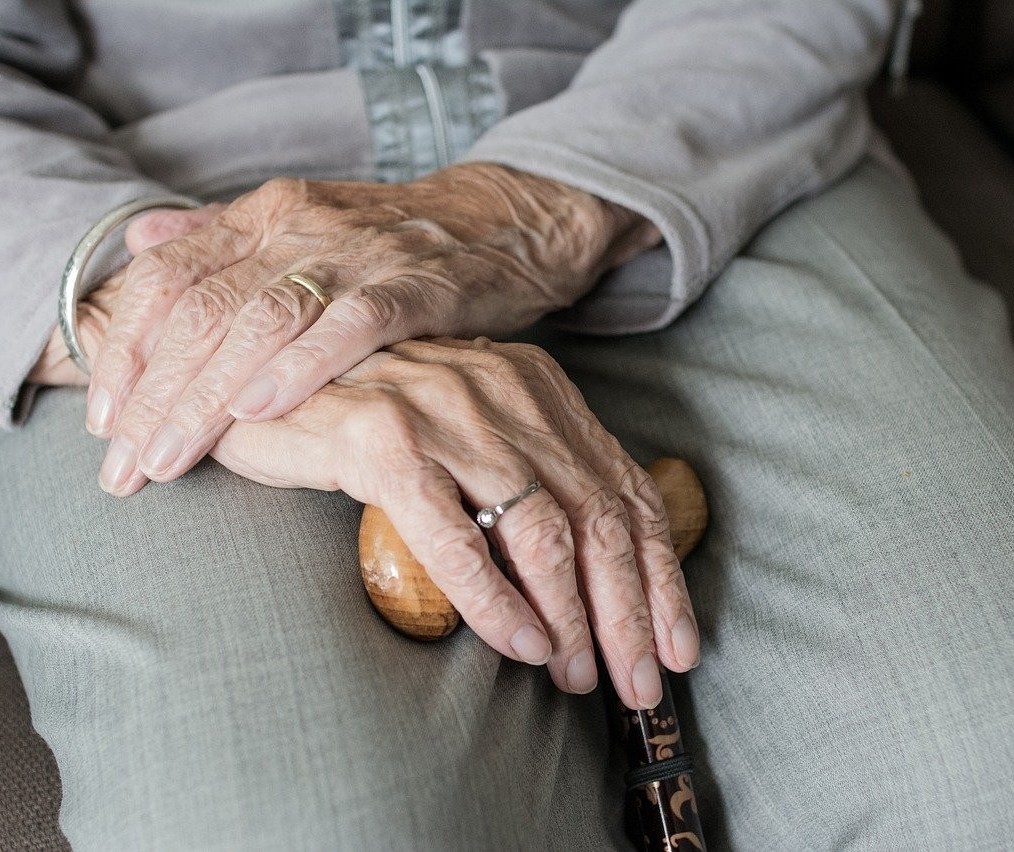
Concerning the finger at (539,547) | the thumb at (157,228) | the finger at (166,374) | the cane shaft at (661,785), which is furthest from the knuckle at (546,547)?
the thumb at (157,228)

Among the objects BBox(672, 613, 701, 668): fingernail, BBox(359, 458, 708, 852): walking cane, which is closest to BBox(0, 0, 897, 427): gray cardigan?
BBox(359, 458, 708, 852): walking cane

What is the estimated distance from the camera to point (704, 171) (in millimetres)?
868

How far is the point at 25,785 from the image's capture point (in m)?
0.70

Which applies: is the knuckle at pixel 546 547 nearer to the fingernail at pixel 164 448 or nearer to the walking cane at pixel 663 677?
the walking cane at pixel 663 677

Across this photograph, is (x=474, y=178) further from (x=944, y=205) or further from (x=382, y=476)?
(x=944, y=205)

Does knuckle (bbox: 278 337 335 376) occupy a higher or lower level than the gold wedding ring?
lower

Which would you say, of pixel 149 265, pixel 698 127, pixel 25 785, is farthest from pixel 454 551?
pixel 698 127

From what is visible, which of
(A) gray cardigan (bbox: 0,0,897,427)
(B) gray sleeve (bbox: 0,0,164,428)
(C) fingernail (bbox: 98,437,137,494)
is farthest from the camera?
→ (A) gray cardigan (bbox: 0,0,897,427)

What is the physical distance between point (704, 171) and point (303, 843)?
0.66 m

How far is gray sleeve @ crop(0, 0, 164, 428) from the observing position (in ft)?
2.36

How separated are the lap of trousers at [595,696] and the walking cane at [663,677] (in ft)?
0.07

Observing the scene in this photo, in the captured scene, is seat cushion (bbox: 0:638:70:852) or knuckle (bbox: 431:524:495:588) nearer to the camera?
knuckle (bbox: 431:524:495:588)

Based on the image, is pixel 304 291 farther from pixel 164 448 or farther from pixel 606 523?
pixel 606 523

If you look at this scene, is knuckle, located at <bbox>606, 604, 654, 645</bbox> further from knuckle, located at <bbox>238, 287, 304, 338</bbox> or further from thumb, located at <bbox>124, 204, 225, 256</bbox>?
thumb, located at <bbox>124, 204, 225, 256</bbox>
